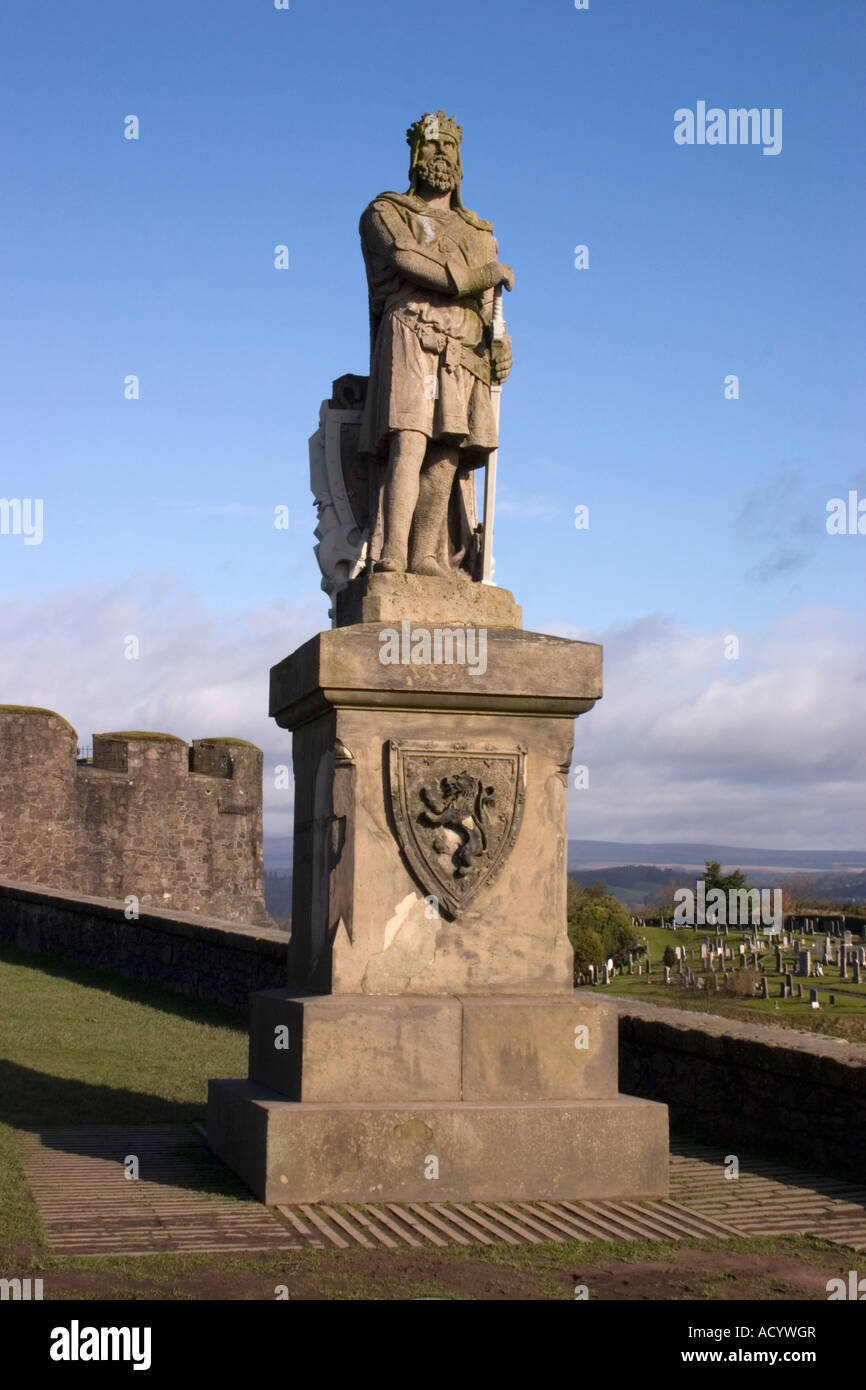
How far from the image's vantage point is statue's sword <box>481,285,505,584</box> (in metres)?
7.04

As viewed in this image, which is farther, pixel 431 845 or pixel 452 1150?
pixel 431 845

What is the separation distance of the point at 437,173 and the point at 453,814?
9.91 feet

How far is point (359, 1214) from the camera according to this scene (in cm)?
567

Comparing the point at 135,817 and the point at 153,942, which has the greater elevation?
the point at 135,817

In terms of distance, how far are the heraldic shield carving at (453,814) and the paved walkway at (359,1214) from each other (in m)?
1.30

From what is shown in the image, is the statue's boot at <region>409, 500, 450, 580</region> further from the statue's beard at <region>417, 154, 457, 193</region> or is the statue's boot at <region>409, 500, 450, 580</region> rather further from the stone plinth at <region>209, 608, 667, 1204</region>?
the statue's beard at <region>417, 154, 457, 193</region>

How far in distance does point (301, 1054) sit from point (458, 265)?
3.56m

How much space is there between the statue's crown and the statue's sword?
75 cm

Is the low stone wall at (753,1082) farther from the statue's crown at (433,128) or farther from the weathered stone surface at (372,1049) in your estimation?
the statue's crown at (433,128)

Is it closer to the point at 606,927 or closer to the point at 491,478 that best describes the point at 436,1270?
the point at 491,478

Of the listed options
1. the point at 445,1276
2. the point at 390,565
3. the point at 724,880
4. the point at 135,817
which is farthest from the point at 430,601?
the point at 724,880

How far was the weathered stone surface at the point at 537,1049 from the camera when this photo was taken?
20.4ft

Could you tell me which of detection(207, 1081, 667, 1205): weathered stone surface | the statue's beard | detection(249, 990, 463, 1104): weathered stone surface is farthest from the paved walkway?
the statue's beard
